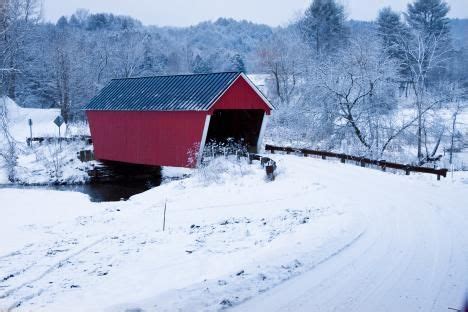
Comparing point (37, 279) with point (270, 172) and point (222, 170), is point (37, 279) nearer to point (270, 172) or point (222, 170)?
point (270, 172)

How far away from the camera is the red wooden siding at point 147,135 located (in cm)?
1745

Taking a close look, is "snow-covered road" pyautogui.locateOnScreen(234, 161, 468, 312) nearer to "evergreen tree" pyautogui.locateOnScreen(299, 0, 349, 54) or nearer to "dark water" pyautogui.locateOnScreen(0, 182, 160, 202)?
"dark water" pyautogui.locateOnScreen(0, 182, 160, 202)

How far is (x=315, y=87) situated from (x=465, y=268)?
63.2 ft

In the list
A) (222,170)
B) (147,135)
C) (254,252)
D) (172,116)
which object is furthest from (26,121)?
(254,252)

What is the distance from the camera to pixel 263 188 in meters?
12.2

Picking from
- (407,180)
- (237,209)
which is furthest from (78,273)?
(407,180)

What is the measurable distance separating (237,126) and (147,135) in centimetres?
454

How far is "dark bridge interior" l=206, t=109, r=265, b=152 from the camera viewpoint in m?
20.2

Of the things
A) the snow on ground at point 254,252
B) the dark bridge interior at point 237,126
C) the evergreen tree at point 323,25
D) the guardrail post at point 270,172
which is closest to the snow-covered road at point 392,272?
the snow on ground at point 254,252

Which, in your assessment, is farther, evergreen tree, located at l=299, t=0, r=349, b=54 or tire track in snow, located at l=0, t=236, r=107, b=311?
evergreen tree, located at l=299, t=0, r=349, b=54

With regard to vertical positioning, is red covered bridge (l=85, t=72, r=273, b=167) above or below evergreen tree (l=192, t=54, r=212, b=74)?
below

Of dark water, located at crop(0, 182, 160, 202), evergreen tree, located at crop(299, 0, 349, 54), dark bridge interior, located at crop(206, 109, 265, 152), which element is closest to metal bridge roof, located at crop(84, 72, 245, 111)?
dark bridge interior, located at crop(206, 109, 265, 152)

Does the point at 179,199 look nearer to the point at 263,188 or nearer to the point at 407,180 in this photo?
the point at 263,188

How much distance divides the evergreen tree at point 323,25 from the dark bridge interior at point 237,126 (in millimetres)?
20830
